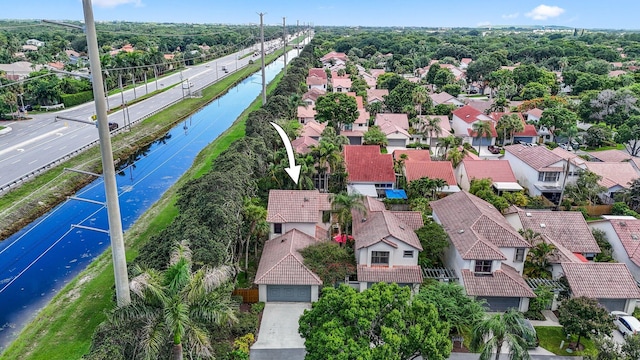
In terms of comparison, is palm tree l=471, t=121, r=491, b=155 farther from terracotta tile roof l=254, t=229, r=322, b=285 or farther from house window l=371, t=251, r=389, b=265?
terracotta tile roof l=254, t=229, r=322, b=285

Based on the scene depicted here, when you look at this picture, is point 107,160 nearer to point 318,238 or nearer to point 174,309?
point 174,309

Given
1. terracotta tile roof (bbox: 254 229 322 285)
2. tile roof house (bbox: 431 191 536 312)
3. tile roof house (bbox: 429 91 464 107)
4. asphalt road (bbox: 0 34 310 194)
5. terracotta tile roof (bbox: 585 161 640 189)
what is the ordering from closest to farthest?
tile roof house (bbox: 431 191 536 312) < terracotta tile roof (bbox: 254 229 322 285) < terracotta tile roof (bbox: 585 161 640 189) < asphalt road (bbox: 0 34 310 194) < tile roof house (bbox: 429 91 464 107)

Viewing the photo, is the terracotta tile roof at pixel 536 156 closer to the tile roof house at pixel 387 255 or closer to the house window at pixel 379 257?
the tile roof house at pixel 387 255

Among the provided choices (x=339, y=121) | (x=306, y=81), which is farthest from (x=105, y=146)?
(x=306, y=81)

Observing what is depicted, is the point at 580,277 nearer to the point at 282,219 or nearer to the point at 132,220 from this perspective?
the point at 282,219

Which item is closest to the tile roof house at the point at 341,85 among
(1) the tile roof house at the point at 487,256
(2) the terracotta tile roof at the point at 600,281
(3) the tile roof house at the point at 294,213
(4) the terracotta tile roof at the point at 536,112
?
(4) the terracotta tile roof at the point at 536,112

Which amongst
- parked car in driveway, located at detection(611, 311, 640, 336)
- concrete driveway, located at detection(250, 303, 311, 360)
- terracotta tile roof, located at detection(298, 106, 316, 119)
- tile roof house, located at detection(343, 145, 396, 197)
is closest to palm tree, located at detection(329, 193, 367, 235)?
concrete driveway, located at detection(250, 303, 311, 360)

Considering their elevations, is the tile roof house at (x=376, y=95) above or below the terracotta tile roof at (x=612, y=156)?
above
